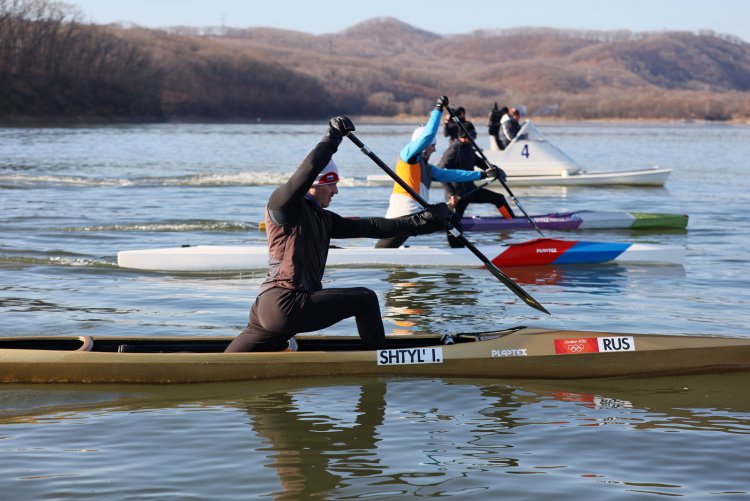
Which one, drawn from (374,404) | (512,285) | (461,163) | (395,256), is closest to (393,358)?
(374,404)

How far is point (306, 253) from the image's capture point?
24.5 feet

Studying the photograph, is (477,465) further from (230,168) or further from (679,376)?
(230,168)

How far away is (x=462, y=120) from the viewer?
16516 millimetres

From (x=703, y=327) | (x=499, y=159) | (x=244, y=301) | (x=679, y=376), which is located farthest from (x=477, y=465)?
(x=499, y=159)

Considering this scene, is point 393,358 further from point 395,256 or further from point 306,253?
point 395,256

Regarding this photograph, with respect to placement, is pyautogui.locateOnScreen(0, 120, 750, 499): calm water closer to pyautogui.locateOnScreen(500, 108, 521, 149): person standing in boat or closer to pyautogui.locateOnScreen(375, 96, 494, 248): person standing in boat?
pyautogui.locateOnScreen(375, 96, 494, 248): person standing in boat

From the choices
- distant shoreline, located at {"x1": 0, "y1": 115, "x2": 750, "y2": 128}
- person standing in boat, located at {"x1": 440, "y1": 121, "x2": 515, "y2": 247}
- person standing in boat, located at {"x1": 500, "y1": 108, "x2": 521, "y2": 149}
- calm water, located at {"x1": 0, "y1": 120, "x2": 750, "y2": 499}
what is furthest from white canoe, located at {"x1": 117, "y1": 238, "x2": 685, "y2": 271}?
distant shoreline, located at {"x1": 0, "y1": 115, "x2": 750, "y2": 128}

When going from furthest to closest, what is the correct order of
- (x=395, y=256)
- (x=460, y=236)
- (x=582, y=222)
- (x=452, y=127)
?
(x=582, y=222)
(x=452, y=127)
(x=395, y=256)
(x=460, y=236)

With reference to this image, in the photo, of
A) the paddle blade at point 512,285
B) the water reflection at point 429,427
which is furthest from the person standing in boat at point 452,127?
the water reflection at point 429,427

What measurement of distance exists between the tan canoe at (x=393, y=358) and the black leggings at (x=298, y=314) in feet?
0.44

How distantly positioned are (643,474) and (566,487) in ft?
1.82

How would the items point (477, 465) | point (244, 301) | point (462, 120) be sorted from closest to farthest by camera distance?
point (477, 465)
point (244, 301)
point (462, 120)

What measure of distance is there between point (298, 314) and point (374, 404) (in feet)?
3.21

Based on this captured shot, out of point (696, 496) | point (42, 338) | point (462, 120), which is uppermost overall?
point (462, 120)
